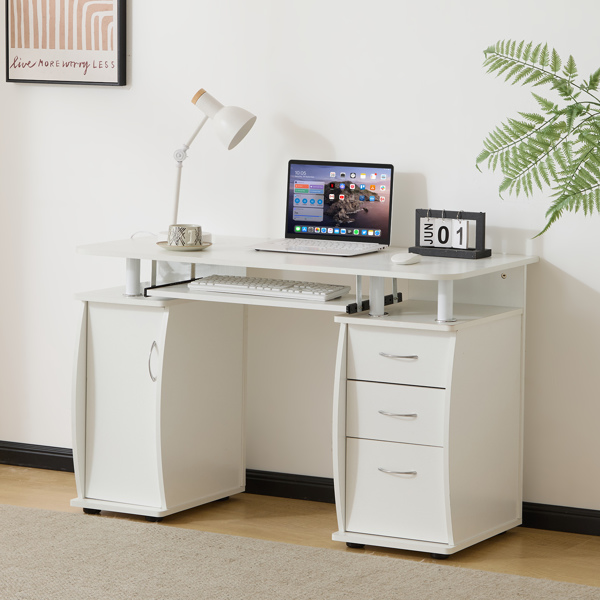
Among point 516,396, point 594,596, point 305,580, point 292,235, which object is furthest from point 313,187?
point 594,596

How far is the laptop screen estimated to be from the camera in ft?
10.3

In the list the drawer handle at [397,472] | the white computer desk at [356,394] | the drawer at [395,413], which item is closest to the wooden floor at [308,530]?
the white computer desk at [356,394]

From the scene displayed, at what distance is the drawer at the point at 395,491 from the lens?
281 cm

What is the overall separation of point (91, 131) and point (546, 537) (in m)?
1.90

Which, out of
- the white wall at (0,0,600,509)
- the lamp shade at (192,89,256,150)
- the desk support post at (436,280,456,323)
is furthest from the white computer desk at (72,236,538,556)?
the lamp shade at (192,89,256,150)

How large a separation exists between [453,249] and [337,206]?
1.30 feet

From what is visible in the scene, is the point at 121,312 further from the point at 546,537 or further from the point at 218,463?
the point at 546,537

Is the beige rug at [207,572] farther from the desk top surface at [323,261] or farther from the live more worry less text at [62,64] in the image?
the live more worry less text at [62,64]

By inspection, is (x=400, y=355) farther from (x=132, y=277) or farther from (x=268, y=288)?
(x=132, y=277)

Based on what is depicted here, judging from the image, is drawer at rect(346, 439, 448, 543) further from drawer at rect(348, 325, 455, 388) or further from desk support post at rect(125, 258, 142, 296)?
desk support post at rect(125, 258, 142, 296)

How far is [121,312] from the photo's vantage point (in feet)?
10.2

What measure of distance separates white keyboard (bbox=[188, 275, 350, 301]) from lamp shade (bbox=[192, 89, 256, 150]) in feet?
1.40

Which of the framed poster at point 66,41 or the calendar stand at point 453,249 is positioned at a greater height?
the framed poster at point 66,41

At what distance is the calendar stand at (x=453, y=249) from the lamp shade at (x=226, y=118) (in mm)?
577
